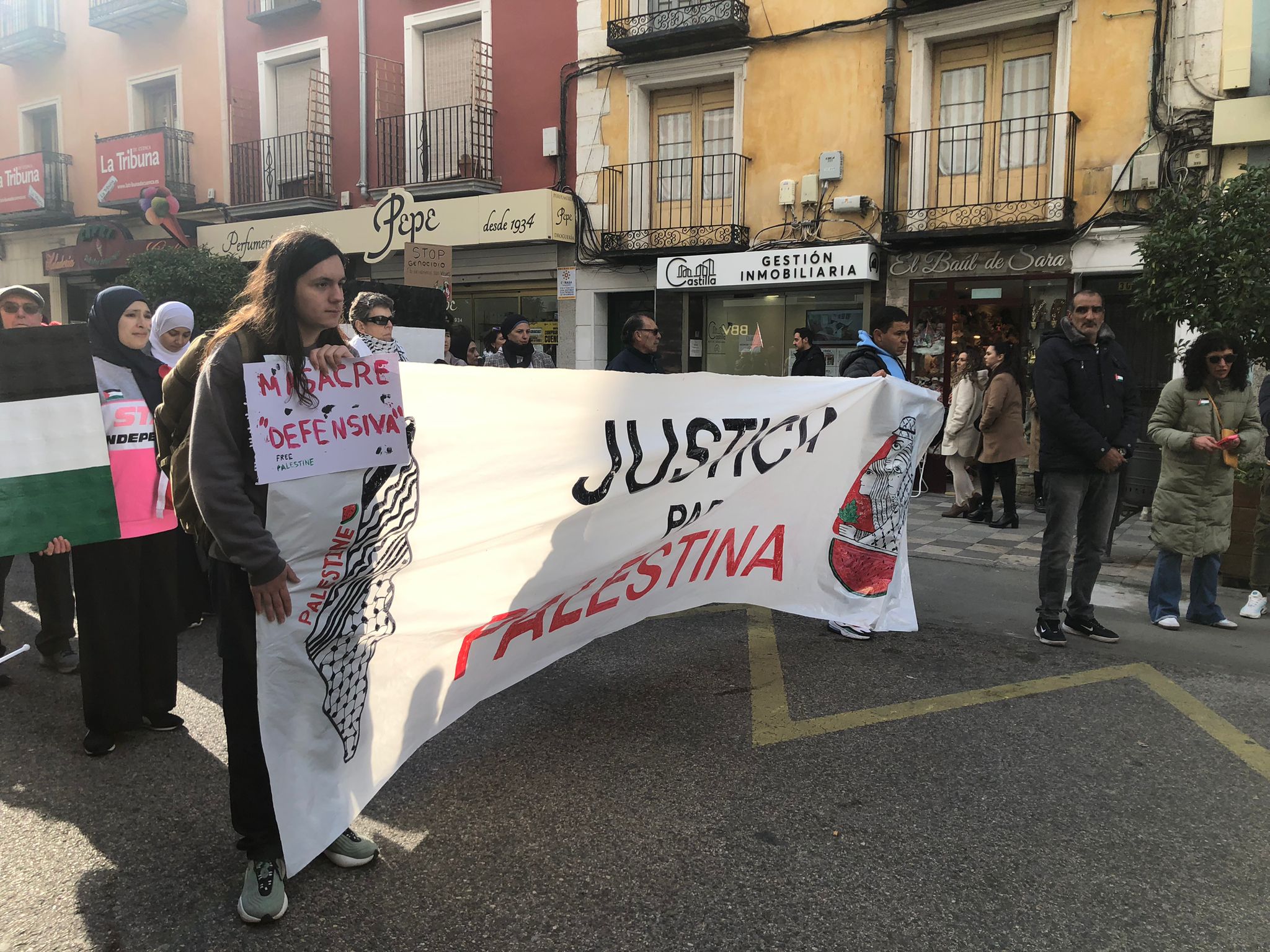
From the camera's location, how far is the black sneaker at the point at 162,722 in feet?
13.0

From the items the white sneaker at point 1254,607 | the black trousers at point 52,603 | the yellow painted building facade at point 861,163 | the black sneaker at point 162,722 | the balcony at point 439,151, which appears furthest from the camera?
the balcony at point 439,151

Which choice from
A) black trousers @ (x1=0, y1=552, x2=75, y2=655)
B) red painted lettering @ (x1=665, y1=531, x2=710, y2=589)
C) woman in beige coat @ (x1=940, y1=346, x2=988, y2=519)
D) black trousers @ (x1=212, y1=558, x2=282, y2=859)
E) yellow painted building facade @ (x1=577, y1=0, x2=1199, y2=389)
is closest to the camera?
black trousers @ (x1=212, y1=558, x2=282, y2=859)

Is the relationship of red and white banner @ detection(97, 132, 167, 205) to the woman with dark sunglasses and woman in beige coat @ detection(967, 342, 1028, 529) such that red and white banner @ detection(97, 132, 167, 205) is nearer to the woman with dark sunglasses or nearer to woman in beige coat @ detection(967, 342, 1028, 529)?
the woman with dark sunglasses

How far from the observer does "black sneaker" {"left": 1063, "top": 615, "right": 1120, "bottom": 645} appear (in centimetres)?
530

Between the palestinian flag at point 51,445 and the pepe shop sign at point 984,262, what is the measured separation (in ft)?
33.7

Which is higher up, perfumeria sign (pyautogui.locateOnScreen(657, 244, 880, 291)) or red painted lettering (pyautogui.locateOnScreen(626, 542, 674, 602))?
perfumeria sign (pyautogui.locateOnScreen(657, 244, 880, 291))

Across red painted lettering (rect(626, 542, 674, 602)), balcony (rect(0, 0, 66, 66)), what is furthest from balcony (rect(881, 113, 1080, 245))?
balcony (rect(0, 0, 66, 66))

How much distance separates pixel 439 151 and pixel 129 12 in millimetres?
8212

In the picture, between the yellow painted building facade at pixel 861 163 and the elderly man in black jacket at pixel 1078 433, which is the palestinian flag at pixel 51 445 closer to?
the elderly man in black jacket at pixel 1078 433

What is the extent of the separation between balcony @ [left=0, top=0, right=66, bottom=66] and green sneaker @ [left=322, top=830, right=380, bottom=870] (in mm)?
23419

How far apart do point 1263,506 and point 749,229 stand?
8.60m

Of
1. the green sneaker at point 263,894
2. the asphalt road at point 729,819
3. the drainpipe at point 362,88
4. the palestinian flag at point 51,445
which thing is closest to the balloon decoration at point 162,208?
the drainpipe at point 362,88

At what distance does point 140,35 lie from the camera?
19.4 metres

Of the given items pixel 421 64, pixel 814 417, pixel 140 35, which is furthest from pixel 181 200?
pixel 814 417
